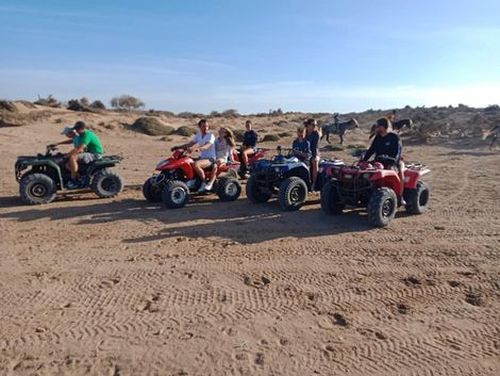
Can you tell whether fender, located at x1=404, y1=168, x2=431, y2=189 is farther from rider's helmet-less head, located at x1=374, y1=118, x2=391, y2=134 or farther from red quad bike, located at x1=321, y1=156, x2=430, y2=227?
rider's helmet-less head, located at x1=374, y1=118, x2=391, y2=134

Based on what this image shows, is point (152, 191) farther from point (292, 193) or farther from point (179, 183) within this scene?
point (292, 193)

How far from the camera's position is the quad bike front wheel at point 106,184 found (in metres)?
9.94

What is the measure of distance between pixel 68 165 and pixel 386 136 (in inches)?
235

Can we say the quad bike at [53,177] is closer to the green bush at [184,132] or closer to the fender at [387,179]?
the fender at [387,179]

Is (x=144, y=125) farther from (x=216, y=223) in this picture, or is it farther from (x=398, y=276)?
(x=398, y=276)

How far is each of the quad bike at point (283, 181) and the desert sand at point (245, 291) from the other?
0.28 m

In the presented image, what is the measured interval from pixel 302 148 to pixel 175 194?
8.53 feet

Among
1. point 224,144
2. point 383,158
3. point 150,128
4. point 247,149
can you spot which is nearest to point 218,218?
point 224,144

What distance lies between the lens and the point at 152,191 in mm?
9500

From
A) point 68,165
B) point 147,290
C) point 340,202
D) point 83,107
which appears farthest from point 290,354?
point 83,107

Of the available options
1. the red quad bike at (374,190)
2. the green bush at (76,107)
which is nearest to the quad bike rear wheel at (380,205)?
the red quad bike at (374,190)

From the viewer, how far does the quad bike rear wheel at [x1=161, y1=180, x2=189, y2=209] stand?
8910 mm

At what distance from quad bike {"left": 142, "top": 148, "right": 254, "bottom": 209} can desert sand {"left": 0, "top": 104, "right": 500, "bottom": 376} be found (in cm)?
31

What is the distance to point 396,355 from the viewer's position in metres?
3.93
